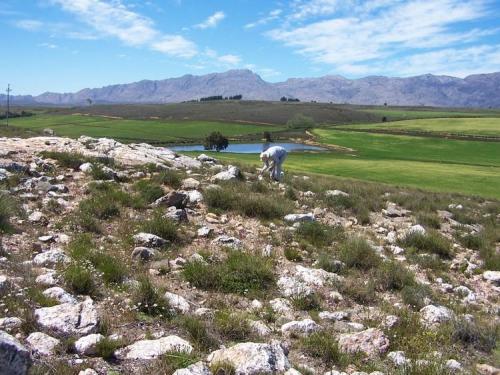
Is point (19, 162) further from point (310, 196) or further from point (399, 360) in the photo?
point (399, 360)

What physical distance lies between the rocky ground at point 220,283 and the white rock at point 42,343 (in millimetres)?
18

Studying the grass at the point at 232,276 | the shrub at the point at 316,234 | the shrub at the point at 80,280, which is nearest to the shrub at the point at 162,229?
the grass at the point at 232,276

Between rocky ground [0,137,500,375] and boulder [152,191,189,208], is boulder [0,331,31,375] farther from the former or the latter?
boulder [152,191,189,208]

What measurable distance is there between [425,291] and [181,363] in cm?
548

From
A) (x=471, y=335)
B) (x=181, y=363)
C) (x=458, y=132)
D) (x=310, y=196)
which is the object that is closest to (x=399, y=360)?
(x=471, y=335)

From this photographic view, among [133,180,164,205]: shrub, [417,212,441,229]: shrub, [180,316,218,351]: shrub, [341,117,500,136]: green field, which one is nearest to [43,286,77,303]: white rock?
[180,316,218,351]: shrub

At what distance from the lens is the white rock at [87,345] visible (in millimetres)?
5609

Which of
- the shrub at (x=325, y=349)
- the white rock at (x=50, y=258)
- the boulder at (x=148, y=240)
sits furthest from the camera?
the boulder at (x=148, y=240)

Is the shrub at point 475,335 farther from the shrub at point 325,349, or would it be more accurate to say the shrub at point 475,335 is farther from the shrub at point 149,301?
the shrub at point 149,301

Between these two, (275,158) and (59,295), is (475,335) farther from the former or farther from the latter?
(275,158)

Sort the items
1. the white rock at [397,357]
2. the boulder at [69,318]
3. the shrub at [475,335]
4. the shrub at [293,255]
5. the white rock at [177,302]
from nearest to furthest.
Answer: the boulder at [69,318] < the white rock at [397,357] < the shrub at [475,335] < the white rock at [177,302] < the shrub at [293,255]

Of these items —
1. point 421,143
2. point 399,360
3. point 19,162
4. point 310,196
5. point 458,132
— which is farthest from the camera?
point 458,132

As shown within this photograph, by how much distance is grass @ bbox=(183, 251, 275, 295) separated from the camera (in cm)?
850

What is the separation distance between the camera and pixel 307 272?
9539mm
